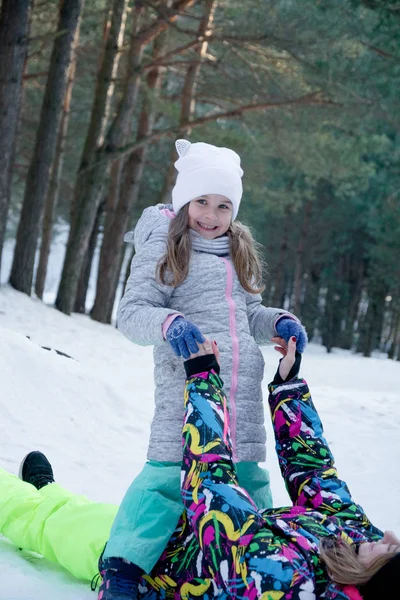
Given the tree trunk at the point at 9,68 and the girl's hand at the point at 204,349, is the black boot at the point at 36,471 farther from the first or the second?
the tree trunk at the point at 9,68

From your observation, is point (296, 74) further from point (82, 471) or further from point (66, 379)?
point (82, 471)

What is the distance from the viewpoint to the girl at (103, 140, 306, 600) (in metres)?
2.43

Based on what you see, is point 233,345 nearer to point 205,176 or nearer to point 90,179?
point 205,176

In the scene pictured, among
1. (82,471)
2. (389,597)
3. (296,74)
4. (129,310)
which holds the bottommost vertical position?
(82,471)

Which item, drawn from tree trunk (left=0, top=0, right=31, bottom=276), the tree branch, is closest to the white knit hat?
tree trunk (left=0, top=0, right=31, bottom=276)

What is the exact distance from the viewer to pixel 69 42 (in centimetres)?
1169

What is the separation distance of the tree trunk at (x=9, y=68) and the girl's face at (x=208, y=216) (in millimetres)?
8047

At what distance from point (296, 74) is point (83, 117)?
880cm

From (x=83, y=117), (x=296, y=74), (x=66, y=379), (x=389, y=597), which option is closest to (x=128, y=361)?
(x=66, y=379)

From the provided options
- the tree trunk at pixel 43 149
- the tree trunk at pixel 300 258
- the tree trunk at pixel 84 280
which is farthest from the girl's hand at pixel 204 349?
the tree trunk at pixel 300 258

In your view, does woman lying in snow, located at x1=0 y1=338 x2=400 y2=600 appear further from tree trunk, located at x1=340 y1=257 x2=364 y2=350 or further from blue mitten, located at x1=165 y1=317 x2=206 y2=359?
tree trunk, located at x1=340 y1=257 x2=364 y2=350

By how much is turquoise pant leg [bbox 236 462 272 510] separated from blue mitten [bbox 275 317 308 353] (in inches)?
19.5

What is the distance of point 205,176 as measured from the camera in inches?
112

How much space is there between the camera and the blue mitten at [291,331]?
9.21 ft
